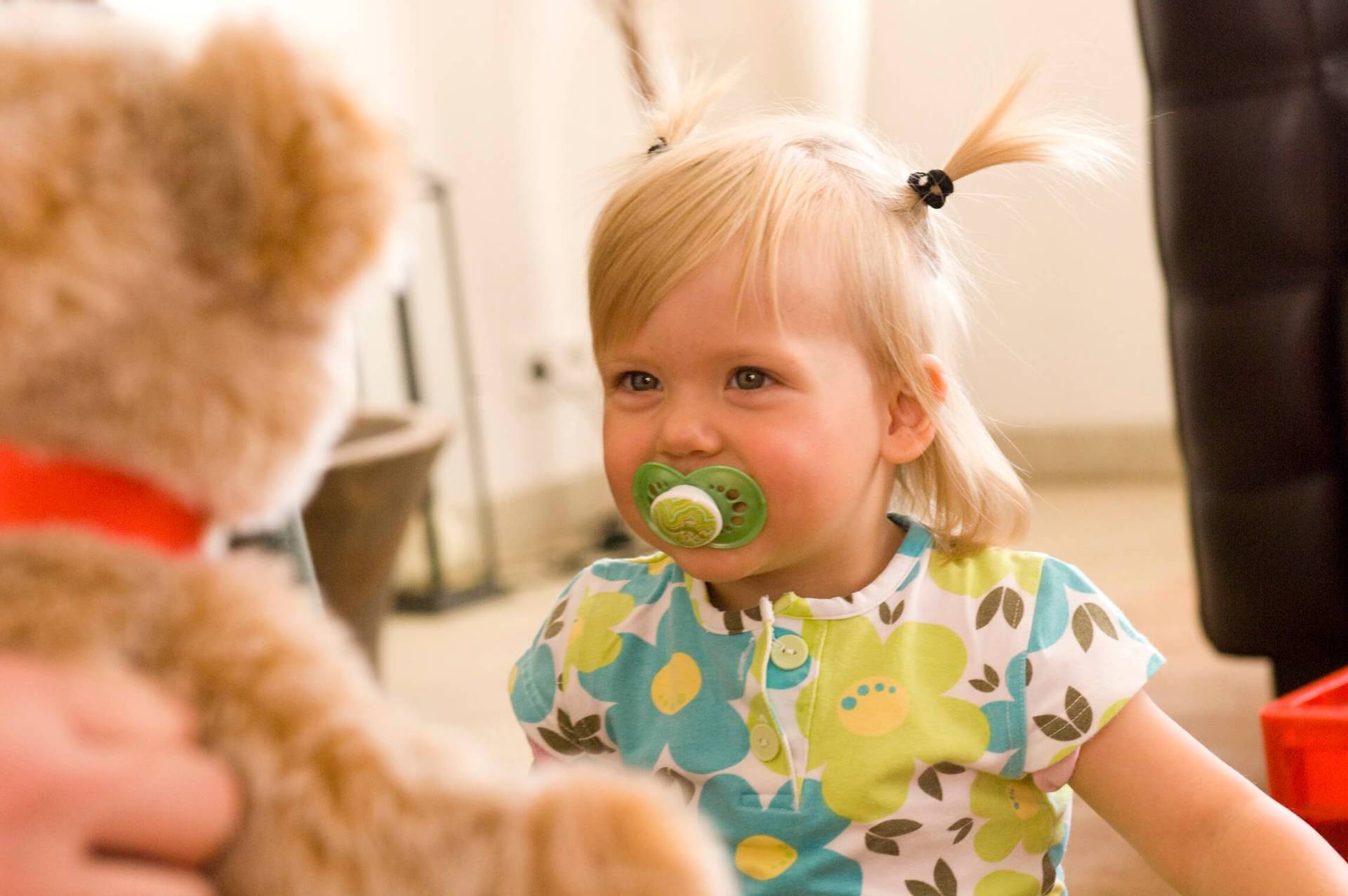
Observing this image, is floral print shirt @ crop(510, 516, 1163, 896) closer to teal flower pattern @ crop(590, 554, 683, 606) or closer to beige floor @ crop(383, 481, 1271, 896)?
teal flower pattern @ crop(590, 554, 683, 606)

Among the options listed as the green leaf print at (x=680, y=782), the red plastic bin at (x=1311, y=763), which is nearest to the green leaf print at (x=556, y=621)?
the green leaf print at (x=680, y=782)

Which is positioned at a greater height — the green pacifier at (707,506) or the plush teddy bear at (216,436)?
the plush teddy bear at (216,436)

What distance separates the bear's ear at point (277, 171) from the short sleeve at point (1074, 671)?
449 millimetres

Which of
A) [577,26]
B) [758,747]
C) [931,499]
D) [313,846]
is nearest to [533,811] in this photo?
[313,846]

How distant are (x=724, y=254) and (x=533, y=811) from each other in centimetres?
38

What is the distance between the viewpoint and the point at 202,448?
1.23 ft

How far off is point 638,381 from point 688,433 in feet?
0.19

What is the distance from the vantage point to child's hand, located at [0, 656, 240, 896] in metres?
0.33

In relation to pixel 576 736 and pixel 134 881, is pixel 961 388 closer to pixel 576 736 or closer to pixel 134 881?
pixel 576 736

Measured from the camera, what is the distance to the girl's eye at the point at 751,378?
698 mm

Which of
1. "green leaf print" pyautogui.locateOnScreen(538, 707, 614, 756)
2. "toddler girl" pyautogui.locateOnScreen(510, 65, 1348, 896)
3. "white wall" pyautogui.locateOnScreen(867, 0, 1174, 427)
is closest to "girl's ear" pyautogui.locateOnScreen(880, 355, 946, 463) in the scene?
"toddler girl" pyautogui.locateOnScreen(510, 65, 1348, 896)

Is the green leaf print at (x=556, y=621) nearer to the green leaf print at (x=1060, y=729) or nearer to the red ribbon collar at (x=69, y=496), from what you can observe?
the green leaf print at (x=1060, y=729)

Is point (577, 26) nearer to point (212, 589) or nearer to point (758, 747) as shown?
point (758, 747)

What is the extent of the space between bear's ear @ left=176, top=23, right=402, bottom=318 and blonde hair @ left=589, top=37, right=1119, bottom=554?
34 cm
